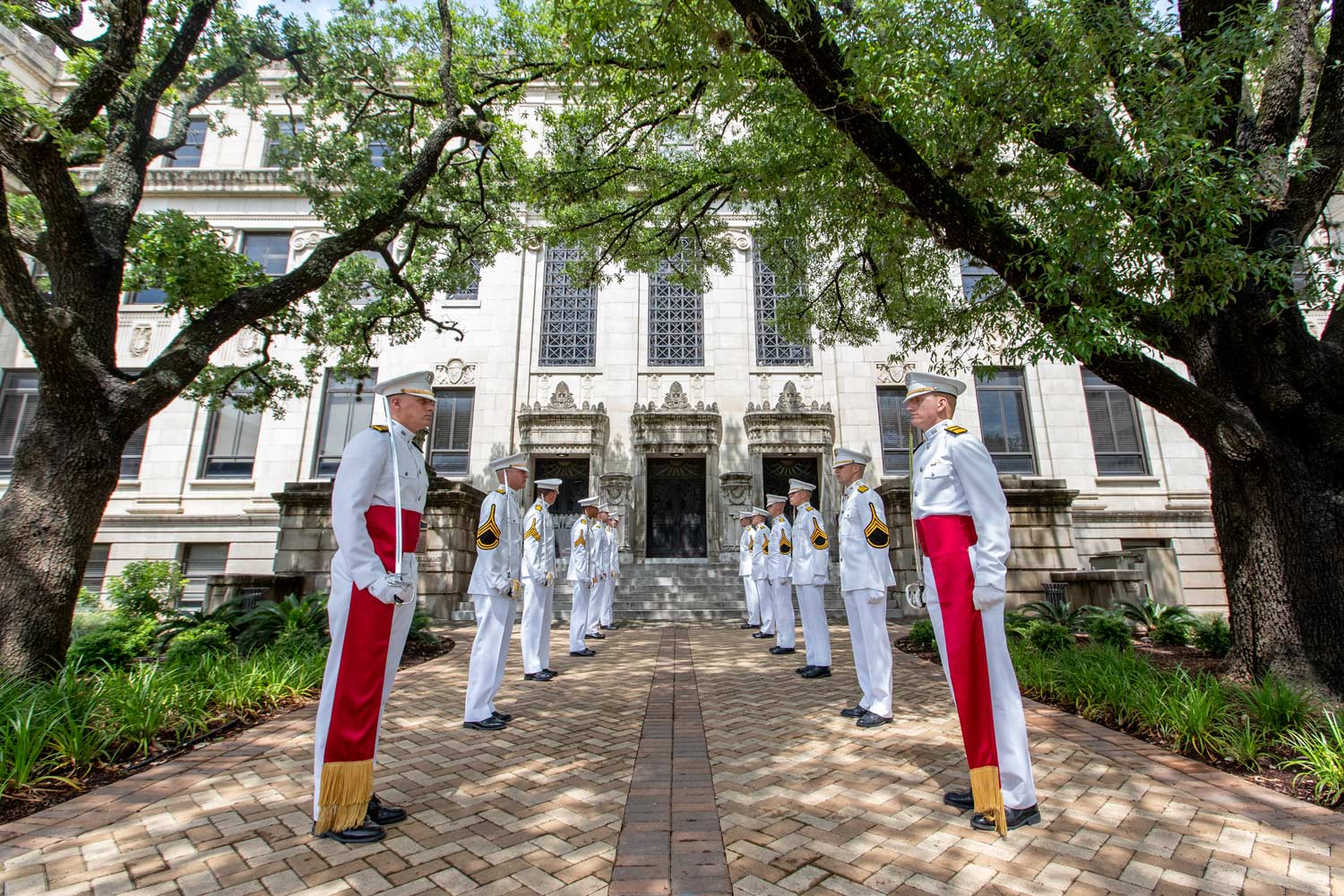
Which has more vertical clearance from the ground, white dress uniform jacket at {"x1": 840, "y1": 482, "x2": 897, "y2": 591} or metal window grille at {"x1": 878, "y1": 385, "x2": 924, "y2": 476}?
metal window grille at {"x1": 878, "y1": 385, "x2": 924, "y2": 476}

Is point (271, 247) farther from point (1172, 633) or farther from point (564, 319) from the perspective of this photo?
point (1172, 633)

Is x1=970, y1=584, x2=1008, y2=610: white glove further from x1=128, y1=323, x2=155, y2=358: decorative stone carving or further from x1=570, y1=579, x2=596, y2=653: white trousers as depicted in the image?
x1=128, y1=323, x2=155, y2=358: decorative stone carving

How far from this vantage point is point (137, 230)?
368 inches

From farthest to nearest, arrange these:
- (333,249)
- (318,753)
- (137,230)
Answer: (137,230)
(333,249)
(318,753)

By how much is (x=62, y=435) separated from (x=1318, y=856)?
9.78 meters

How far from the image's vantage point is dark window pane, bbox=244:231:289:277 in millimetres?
20172

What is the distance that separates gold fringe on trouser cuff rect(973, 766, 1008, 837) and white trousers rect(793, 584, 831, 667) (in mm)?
4044

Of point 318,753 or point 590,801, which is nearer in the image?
point 318,753

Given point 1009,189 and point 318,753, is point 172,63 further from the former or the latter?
point 1009,189

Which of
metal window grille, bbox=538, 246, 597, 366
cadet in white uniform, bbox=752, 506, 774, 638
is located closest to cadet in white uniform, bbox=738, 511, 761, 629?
cadet in white uniform, bbox=752, 506, 774, 638

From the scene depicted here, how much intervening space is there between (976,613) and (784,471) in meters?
15.4

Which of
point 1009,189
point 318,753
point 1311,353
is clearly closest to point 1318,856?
point 318,753

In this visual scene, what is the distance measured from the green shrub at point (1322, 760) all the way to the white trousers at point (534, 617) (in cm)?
619

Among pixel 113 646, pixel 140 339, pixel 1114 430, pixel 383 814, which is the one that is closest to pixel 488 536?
pixel 383 814
